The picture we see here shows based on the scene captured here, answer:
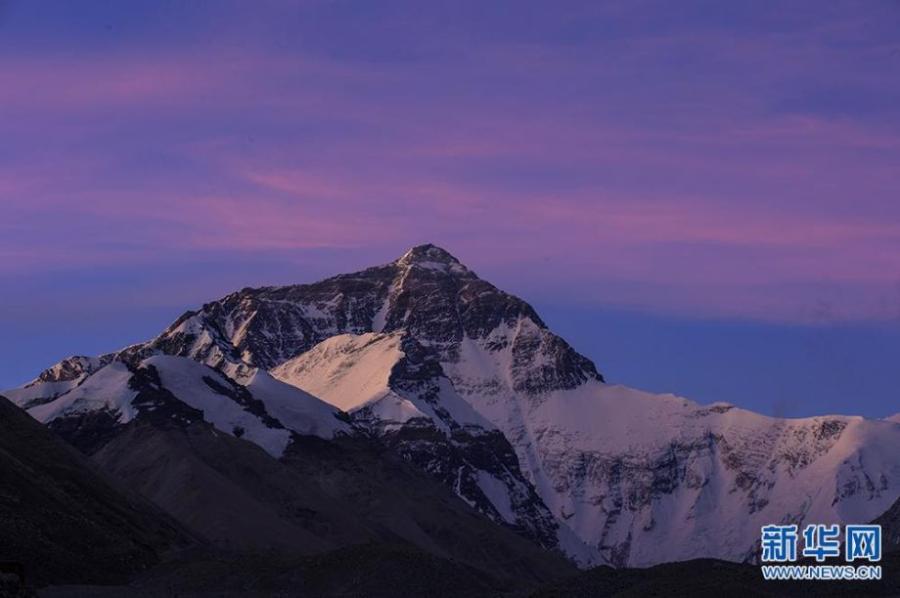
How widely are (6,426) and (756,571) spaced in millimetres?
98425

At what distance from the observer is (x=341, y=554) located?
13862 cm

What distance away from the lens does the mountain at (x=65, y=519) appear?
14288cm

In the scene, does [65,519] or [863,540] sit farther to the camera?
[65,519]

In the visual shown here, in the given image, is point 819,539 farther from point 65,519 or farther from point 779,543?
point 65,519

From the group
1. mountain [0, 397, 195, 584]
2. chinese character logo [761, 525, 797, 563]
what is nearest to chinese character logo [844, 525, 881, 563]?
chinese character logo [761, 525, 797, 563]

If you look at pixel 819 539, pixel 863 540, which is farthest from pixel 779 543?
pixel 863 540

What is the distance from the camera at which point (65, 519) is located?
518 feet

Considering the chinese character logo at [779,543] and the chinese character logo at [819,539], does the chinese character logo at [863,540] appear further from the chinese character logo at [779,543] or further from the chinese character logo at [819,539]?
the chinese character logo at [779,543]

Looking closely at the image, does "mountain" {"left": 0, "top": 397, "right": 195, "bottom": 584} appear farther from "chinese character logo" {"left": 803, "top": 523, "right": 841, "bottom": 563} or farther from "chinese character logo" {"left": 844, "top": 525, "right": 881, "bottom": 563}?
"chinese character logo" {"left": 844, "top": 525, "right": 881, "bottom": 563}

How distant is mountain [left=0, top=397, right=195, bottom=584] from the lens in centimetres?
14288

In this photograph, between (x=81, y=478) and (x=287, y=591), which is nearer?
(x=287, y=591)

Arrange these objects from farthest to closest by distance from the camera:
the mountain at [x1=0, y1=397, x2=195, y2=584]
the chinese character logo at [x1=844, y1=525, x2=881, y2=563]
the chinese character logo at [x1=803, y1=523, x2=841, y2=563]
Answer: the mountain at [x1=0, y1=397, x2=195, y2=584], the chinese character logo at [x1=803, y1=523, x2=841, y2=563], the chinese character logo at [x1=844, y1=525, x2=881, y2=563]

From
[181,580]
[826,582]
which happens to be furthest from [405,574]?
[826,582]

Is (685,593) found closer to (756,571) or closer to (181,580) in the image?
(756,571)
